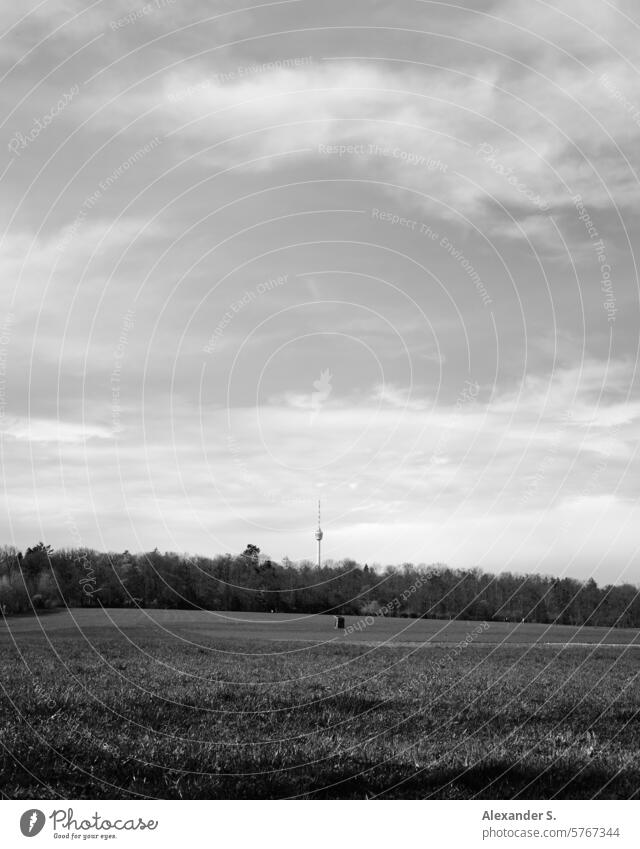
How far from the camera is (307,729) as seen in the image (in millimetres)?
13641

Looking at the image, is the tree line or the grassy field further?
the tree line

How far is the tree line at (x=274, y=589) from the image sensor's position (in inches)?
2042

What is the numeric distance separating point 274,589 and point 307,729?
44.2 meters

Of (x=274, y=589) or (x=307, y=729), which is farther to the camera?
(x=274, y=589)

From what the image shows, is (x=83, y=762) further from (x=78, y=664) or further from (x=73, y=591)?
(x=73, y=591)

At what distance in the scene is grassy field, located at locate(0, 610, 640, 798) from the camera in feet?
34.1

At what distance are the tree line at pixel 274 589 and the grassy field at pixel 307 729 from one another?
22.8m

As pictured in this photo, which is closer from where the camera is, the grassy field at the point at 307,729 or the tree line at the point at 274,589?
the grassy field at the point at 307,729

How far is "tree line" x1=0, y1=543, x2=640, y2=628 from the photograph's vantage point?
5188 cm

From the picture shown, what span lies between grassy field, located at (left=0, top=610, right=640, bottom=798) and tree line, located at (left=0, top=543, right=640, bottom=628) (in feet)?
75.0

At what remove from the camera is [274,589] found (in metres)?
57.3

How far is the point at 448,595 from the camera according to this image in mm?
66062
